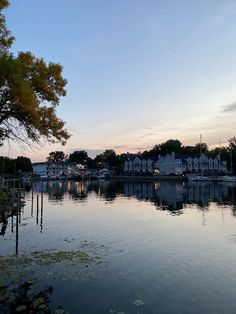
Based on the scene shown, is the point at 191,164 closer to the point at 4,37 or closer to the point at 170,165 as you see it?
the point at 170,165

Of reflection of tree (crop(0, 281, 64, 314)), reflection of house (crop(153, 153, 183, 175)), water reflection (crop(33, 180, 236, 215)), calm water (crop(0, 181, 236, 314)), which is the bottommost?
calm water (crop(0, 181, 236, 314))

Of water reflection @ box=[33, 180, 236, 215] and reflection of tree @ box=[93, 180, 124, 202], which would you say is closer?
water reflection @ box=[33, 180, 236, 215]

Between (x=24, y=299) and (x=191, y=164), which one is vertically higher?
(x=191, y=164)

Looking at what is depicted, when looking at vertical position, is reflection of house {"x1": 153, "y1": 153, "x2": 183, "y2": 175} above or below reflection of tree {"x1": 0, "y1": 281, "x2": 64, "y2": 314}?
above

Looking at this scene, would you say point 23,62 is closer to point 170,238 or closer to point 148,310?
point 148,310

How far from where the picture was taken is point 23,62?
2047 cm

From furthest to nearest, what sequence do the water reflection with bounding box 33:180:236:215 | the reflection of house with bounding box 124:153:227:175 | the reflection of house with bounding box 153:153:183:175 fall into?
the reflection of house with bounding box 124:153:227:175 → the reflection of house with bounding box 153:153:183:175 → the water reflection with bounding box 33:180:236:215

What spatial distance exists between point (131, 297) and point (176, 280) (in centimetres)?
320

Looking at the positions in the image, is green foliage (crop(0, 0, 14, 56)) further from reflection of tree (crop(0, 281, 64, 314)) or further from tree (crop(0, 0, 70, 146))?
reflection of tree (crop(0, 281, 64, 314))

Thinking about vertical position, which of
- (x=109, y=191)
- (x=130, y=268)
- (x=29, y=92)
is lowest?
(x=130, y=268)

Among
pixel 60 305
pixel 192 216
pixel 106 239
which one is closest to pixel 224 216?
pixel 192 216

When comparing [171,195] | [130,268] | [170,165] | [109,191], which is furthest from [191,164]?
[130,268]

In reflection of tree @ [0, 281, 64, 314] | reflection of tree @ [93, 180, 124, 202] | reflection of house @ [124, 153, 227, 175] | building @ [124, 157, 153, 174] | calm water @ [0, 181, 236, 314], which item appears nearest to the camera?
reflection of tree @ [0, 281, 64, 314]

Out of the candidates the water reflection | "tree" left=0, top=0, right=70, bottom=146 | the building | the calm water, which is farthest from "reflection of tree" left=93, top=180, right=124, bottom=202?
the building
